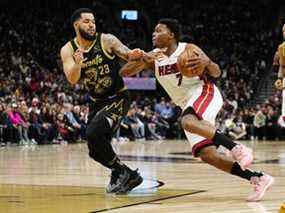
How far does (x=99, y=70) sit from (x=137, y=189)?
4.65 feet

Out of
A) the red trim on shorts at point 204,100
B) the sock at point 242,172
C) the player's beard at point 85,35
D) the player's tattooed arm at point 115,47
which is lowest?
the sock at point 242,172

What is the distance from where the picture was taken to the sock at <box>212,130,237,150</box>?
7.47 metres

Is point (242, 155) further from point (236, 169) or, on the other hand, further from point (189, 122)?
point (189, 122)

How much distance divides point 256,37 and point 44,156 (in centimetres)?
2078

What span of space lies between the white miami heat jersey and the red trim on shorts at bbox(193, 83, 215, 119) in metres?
0.09

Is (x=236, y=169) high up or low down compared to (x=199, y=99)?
down

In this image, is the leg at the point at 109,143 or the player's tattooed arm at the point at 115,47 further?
the leg at the point at 109,143

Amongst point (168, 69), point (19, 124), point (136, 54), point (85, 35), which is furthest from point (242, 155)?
point (19, 124)

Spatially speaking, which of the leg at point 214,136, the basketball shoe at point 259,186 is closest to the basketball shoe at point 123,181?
the leg at point 214,136

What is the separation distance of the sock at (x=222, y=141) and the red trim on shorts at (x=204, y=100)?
0.27 m

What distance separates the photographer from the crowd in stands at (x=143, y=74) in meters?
21.3

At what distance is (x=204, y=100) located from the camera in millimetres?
7820

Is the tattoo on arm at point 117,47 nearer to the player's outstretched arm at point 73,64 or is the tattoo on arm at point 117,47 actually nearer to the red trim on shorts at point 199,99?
the player's outstretched arm at point 73,64

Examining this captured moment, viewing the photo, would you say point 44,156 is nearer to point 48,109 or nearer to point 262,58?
point 48,109
